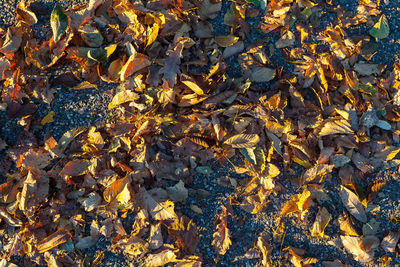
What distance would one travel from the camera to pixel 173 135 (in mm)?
2252

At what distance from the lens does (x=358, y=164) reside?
2336mm

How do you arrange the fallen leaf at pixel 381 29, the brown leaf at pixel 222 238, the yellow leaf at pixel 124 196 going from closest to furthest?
the yellow leaf at pixel 124 196, the brown leaf at pixel 222 238, the fallen leaf at pixel 381 29

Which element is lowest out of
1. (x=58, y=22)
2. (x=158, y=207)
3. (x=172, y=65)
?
(x=158, y=207)

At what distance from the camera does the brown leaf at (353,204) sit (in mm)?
2328

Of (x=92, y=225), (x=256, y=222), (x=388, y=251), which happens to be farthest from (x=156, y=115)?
(x=388, y=251)

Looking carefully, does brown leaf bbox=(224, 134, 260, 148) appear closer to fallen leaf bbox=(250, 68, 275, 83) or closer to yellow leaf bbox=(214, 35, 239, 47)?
fallen leaf bbox=(250, 68, 275, 83)

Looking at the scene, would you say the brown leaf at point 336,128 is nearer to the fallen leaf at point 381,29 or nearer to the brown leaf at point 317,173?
the brown leaf at point 317,173

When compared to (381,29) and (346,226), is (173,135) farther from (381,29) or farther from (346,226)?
(381,29)

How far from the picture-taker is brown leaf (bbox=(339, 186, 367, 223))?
2.33 metres

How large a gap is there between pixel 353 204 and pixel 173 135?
131 centimetres

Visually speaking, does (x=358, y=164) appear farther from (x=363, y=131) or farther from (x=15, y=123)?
(x=15, y=123)

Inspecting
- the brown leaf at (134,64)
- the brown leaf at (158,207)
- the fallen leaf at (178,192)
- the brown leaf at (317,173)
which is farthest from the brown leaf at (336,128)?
the brown leaf at (134,64)

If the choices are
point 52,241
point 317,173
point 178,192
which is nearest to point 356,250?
point 317,173

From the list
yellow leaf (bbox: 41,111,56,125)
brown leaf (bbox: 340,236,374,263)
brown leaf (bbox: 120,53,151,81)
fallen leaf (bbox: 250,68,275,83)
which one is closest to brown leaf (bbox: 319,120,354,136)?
fallen leaf (bbox: 250,68,275,83)
